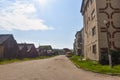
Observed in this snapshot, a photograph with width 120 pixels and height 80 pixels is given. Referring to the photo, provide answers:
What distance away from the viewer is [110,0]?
102 ft

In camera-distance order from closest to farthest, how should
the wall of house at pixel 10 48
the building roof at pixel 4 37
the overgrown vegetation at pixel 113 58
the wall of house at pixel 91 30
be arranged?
the overgrown vegetation at pixel 113 58 → the wall of house at pixel 91 30 → the building roof at pixel 4 37 → the wall of house at pixel 10 48

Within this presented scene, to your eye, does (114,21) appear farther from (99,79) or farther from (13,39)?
(13,39)


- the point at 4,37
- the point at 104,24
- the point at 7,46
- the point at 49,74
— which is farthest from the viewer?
the point at 4,37

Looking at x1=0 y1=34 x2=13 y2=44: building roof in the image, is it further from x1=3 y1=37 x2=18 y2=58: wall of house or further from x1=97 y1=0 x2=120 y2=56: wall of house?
x1=97 y1=0 x2=120 y2=56: wall of house

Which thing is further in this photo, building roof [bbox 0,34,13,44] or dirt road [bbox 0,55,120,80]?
building roof [bbox 0,34,13,44]

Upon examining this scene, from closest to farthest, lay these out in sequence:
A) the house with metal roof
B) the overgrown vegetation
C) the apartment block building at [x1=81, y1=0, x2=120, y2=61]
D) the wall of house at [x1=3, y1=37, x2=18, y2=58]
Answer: the overgrown vegetation → the apartment block building at [x1=81, y1=0, x2=120, y2=61] → the house with metal roof → the wall of house at [x1=3, y1=37, x2=18, y2=58]

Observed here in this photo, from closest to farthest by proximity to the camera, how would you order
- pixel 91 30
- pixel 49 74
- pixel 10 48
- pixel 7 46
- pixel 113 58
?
1. pixel 49 74
2. pixel 113 58
3. pixel 91 30
4. pixel 7 46
5. pixel 10 48

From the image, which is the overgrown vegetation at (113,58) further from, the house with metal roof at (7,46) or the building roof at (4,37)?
the building roof at (4,37)

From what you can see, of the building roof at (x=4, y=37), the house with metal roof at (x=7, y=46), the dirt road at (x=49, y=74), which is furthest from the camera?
the building roof at (x=4, y=37)

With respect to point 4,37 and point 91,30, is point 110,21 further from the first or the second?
point 4,37

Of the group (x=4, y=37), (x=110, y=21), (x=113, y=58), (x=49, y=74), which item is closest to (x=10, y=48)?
(x=4, y=37)

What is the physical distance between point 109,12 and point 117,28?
2385 millimetres

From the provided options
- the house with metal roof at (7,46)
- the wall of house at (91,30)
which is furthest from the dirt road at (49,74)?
the house with metal roof at (7,46)

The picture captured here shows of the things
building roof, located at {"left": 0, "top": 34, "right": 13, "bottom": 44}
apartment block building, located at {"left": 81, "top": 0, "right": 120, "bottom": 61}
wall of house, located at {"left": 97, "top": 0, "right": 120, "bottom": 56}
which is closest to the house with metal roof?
building roof, located at {"left": 0, "top": 34, "right": 13, "bottom": 44}
